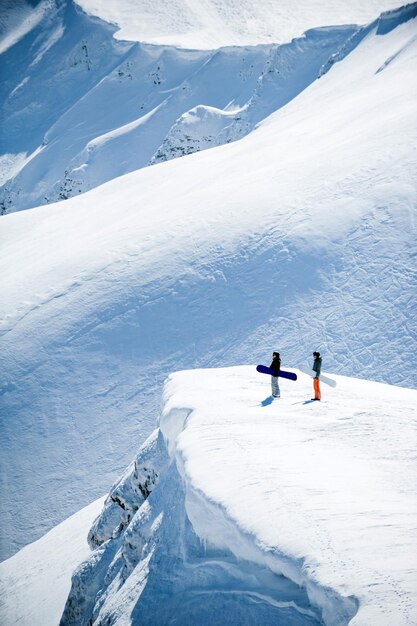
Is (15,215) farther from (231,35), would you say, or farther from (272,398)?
(231,35)

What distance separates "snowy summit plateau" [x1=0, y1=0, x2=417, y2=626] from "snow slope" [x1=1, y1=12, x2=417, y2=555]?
4.2 inches

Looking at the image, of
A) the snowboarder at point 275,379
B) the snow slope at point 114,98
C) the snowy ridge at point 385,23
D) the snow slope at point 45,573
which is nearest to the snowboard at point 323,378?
the snowboarder at point 275,379

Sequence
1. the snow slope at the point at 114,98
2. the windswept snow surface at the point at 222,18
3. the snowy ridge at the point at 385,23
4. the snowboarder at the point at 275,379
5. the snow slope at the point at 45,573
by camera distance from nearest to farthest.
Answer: the snowboarder at the point at 275,379, the snow slope at the point at 45,573, the snowy ridge at the point at 385,23, the snow slope at the point at 114,98, the windswept snow surface at the point at 222,18

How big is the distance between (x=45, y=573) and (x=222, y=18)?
11329 centimetres

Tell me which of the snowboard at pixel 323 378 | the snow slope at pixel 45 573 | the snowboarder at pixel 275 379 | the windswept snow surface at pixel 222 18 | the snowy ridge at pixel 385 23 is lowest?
the snow slope at pixel 45 573

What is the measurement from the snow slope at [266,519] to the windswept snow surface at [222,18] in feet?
315

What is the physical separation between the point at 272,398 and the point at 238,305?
571 inches

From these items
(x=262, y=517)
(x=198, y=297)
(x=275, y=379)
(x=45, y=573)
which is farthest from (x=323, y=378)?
(x=198, y=297)

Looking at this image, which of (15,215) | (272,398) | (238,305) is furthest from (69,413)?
(15,215)

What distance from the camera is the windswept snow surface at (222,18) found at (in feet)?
326

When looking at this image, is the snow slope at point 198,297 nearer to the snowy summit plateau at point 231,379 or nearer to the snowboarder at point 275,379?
the snowy summit plateau at point 231,379

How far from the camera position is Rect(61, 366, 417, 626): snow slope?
21.5 ft

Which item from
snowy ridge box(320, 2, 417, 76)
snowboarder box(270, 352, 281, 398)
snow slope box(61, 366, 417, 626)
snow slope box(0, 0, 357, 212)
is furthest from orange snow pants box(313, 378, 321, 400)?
snow slope box(0, 0, 357, 212)

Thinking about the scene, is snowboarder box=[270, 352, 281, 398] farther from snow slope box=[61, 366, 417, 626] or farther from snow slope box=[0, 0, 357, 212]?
snow slope box=[0, 0, 357, 212]
